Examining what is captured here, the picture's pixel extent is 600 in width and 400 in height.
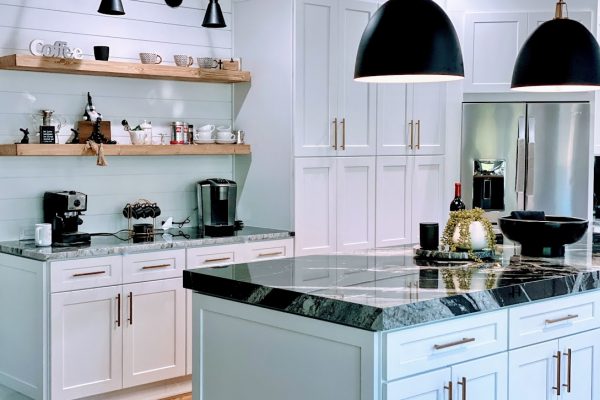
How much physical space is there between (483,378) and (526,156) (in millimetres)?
3470

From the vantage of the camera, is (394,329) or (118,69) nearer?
(394,329)

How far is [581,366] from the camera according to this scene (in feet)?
11.9

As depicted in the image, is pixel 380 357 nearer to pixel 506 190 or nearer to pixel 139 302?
pixel 139 302

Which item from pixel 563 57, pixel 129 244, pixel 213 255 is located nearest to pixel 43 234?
pixel 129 244

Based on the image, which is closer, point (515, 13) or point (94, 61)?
point (94, 61)

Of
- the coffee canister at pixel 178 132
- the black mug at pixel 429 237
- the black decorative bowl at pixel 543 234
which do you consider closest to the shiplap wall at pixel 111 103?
the coffee canister at pixel 178 132

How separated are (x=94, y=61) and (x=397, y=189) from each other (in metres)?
2.30

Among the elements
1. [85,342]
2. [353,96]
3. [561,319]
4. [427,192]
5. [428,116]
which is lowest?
[85,342]

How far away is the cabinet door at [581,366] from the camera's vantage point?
3543 millimetres

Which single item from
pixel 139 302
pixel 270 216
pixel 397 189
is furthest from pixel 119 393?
pixel 397 189

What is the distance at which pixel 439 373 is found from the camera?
9.71 ft

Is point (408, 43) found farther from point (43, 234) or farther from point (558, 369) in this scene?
point (43, 234)

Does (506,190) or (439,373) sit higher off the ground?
(506,190)

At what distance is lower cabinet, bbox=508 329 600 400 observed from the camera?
131 inches
